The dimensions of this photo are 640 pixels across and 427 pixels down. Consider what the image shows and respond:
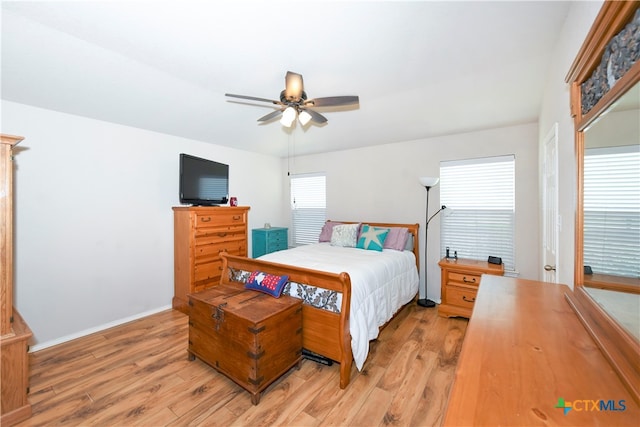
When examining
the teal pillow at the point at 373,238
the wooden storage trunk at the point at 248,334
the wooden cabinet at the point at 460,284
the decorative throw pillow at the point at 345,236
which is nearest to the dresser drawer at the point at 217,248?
the wooden storage trunk at the point at 248,334

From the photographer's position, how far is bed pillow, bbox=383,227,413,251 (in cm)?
359

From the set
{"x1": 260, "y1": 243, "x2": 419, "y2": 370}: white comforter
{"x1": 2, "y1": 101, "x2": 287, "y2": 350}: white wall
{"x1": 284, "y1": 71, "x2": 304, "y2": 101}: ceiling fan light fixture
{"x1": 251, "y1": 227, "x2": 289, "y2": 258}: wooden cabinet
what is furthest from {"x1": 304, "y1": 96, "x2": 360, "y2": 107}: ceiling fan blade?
{"x1": 251, "y1": 227, "x2": 289, "y2": 258}: wooden cabinet

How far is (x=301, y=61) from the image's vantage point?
93.0 inches

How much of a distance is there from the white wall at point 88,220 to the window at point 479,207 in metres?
3.79

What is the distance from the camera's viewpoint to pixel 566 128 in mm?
1591

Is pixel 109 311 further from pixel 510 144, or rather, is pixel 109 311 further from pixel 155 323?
pixel 510 144

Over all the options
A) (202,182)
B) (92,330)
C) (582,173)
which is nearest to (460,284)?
(582,173)

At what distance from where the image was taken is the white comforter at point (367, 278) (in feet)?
7.03

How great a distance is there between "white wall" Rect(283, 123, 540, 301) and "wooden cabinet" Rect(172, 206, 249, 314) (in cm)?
190

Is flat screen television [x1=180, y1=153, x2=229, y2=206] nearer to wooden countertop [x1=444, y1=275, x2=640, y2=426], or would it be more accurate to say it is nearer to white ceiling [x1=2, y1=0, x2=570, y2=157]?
white ceiling [x1=2, y1=0, x2=570, y2=157]

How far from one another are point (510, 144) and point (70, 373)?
16.9ft

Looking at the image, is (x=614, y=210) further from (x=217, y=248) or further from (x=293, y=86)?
(x=217, y=248)

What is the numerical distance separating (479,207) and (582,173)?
2.53 metres

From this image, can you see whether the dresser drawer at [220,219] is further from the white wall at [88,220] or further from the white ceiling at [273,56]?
the white ceiling at [273,56]
